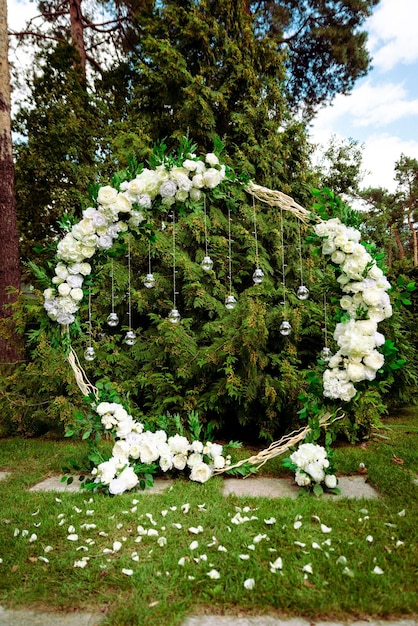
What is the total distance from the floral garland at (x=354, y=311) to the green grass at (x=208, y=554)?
2.35 feet

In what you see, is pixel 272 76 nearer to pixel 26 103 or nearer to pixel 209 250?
pixel 209 250

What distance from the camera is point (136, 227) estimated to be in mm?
2996

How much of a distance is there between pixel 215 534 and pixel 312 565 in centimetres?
52

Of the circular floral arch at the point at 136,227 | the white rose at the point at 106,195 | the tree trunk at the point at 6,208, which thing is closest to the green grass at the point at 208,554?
the circular floral arch at the point at 136,227

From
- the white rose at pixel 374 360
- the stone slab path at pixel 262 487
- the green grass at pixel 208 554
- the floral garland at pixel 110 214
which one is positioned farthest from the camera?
the floral garland at pixel 110 214

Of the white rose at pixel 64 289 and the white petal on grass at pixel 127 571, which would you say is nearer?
the white petal on grass at pixel 127 571

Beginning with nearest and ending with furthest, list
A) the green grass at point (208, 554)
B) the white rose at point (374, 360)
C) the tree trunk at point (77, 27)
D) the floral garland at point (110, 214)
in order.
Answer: the green grass at point (208, 554)
the white rose at point (374, 360)
the floral garland at point (110, 214)
the tree trunk at point (77, 27)

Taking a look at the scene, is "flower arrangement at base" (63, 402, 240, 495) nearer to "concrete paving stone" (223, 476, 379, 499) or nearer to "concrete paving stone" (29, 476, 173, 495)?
"concrete paving stone" (29, 476, 173, 495)

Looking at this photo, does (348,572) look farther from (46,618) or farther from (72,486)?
(72,486)

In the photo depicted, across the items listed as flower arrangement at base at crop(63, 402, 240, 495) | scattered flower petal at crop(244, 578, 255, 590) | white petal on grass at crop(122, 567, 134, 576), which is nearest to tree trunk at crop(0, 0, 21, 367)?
flower arrangement at base at crop(63, 402, 240, 495)

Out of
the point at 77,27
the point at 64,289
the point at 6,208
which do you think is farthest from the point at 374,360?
the point at 77,27

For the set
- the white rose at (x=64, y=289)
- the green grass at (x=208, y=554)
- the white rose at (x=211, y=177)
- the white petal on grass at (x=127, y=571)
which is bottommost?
the green grass at (x=208, y=554)

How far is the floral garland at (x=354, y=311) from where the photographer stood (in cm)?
263

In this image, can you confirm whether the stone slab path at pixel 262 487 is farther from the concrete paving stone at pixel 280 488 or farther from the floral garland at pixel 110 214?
the floral garland at pixel 110 214
